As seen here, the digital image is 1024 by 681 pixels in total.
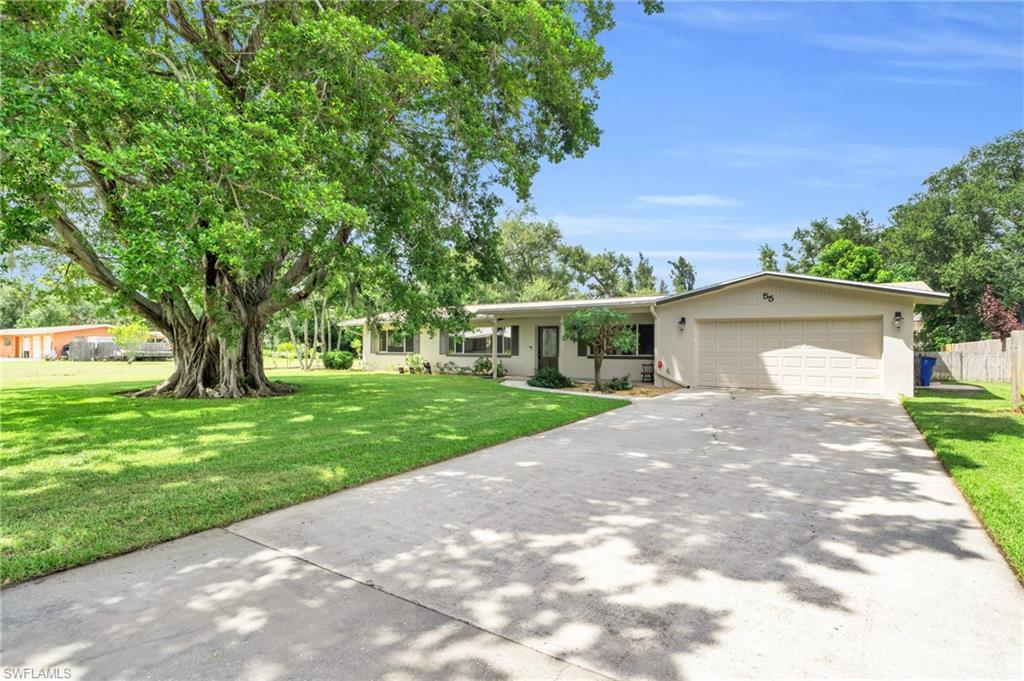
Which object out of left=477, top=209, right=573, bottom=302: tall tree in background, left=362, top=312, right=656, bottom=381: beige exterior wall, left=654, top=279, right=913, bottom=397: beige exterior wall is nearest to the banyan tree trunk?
left=362, top=312, right=656, bottom=381: beige exterior wall

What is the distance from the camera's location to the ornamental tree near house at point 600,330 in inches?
530

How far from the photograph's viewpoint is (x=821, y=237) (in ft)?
104

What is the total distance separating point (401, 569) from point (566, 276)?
36.3 meters

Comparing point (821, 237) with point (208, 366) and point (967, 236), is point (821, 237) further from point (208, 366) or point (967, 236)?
point (208, 366)

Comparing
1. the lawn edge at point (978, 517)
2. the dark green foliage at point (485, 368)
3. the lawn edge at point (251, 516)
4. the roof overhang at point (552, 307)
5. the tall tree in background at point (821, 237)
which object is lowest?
the lawn edge at point (251, 516)

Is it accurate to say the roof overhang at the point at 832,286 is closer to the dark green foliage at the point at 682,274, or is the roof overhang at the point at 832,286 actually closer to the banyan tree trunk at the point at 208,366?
the banyan tree trunk at the point at 208,366

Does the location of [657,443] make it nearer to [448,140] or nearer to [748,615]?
[748,615]

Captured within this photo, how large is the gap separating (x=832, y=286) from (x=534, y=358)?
30.5ft

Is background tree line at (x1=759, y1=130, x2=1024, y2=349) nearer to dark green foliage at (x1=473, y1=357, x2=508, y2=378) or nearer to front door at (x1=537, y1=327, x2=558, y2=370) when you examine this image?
front door at (x1=537, y1=327, x2=558, y2=370)

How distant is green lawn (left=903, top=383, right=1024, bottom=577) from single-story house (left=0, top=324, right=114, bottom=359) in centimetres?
4511

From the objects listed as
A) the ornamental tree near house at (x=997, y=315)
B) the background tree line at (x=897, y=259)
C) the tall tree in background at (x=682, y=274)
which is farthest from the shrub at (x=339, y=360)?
the ornamental tree near house at (x=997, y=315)

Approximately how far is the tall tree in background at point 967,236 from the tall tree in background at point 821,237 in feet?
3.70

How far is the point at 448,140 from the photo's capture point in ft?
36.9

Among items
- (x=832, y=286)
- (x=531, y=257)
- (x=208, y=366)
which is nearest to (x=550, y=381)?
(x=832, y=286)
